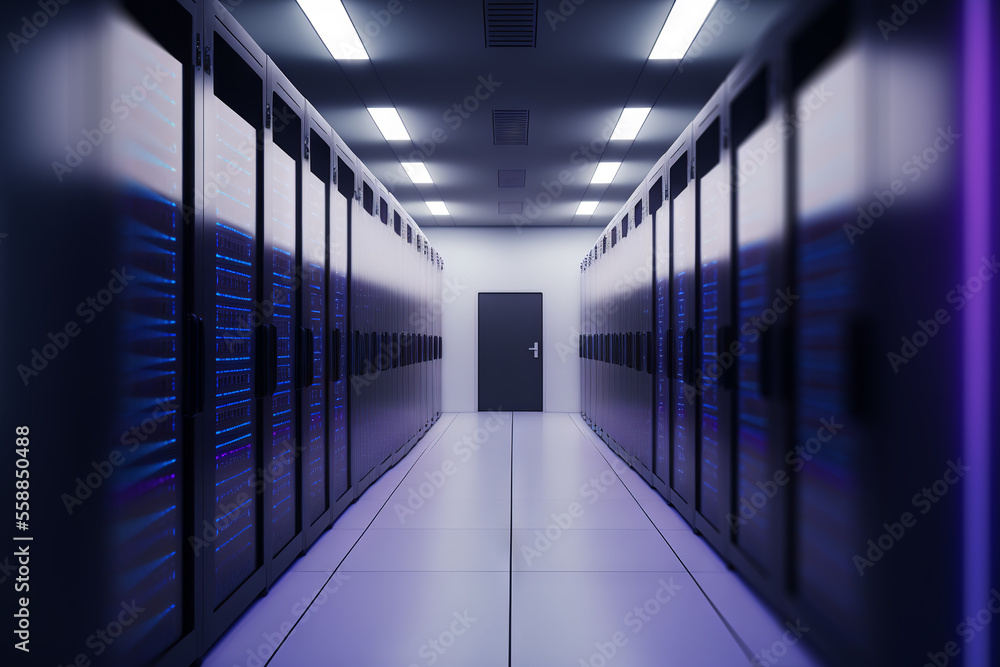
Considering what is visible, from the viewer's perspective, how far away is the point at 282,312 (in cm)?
255

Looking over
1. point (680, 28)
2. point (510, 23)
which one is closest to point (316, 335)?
point (510, 23)

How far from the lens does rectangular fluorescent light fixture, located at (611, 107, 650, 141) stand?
474 centimetres

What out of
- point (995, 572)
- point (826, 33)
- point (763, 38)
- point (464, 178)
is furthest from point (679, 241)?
point (464, 178)

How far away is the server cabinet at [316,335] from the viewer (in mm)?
2777

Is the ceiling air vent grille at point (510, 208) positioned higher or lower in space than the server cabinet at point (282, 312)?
higher

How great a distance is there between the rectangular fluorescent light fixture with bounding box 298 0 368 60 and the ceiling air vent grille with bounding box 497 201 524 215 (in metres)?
4.06

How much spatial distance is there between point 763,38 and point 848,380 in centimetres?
139

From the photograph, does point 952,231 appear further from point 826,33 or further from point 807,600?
point 807,600

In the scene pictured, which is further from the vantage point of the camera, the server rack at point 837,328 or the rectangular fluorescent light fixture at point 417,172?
the rectangular fluorescent light fixture at point 417,172

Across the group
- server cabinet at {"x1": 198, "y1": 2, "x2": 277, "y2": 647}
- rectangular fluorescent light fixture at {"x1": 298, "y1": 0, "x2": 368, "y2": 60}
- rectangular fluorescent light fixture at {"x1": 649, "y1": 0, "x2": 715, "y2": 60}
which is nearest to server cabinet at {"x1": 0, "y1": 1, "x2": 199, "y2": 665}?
server cabinet at {"x1": 198, "y1": 2, "x2": 277, "y2": 647}

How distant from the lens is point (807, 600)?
A: 1.90 meters

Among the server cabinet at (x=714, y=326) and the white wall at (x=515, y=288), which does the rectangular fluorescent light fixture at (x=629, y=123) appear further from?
the white wall at (x=515, y=288)

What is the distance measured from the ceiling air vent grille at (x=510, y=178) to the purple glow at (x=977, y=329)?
522 cm

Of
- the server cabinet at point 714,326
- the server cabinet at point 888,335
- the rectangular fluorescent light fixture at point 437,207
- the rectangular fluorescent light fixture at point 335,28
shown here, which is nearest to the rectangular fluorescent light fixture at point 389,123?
the rectangular fluorescent light fixture at point 335,28
